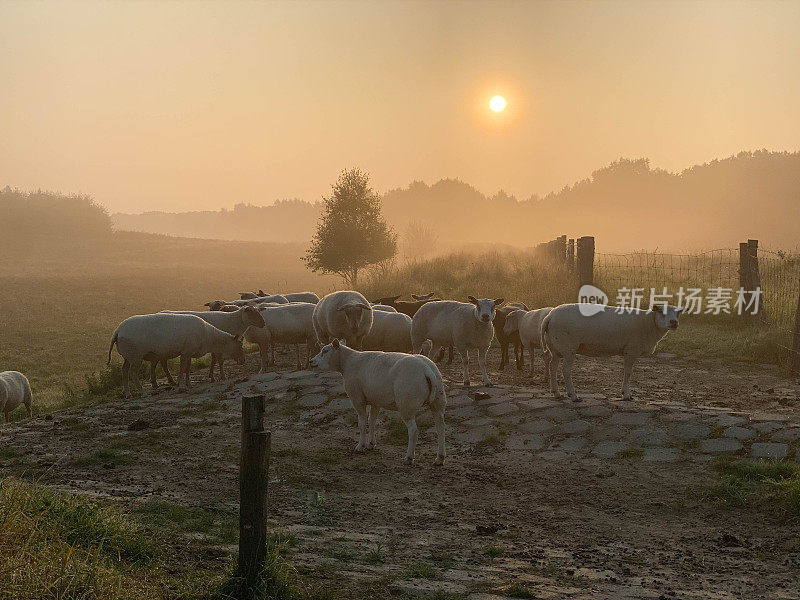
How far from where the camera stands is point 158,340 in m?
15.3

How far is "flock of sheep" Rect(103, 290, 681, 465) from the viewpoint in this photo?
10.0 metres

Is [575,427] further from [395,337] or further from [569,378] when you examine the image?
[395,337]

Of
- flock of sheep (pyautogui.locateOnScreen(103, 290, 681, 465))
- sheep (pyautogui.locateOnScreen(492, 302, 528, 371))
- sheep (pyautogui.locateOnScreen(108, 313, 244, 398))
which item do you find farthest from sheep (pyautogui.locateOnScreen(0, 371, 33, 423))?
sheep (pyautogui.locateOnScreen(492, 302, 528, 371))

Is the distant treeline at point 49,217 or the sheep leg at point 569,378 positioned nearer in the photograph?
the sheep leg at point 569,378

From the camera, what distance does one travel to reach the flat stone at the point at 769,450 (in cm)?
968

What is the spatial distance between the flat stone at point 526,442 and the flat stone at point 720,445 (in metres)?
2.19

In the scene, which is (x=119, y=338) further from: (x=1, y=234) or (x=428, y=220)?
(x=428, y=220)

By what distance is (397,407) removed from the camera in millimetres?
9969

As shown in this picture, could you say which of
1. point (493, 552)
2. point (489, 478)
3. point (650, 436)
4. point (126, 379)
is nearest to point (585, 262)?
point (650, 436)

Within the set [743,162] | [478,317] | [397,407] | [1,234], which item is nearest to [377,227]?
[478,317]

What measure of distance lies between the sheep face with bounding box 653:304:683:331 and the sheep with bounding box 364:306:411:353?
529cm

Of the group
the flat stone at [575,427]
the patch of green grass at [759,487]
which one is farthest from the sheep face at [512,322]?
the patch of green grass at [759,487]

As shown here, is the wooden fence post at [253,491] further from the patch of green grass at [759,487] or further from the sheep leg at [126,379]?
the sheep leg at [126,379]

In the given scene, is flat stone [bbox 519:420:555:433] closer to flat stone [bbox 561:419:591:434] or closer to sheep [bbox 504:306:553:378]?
flat stone [bbox 561:419:591:434]
